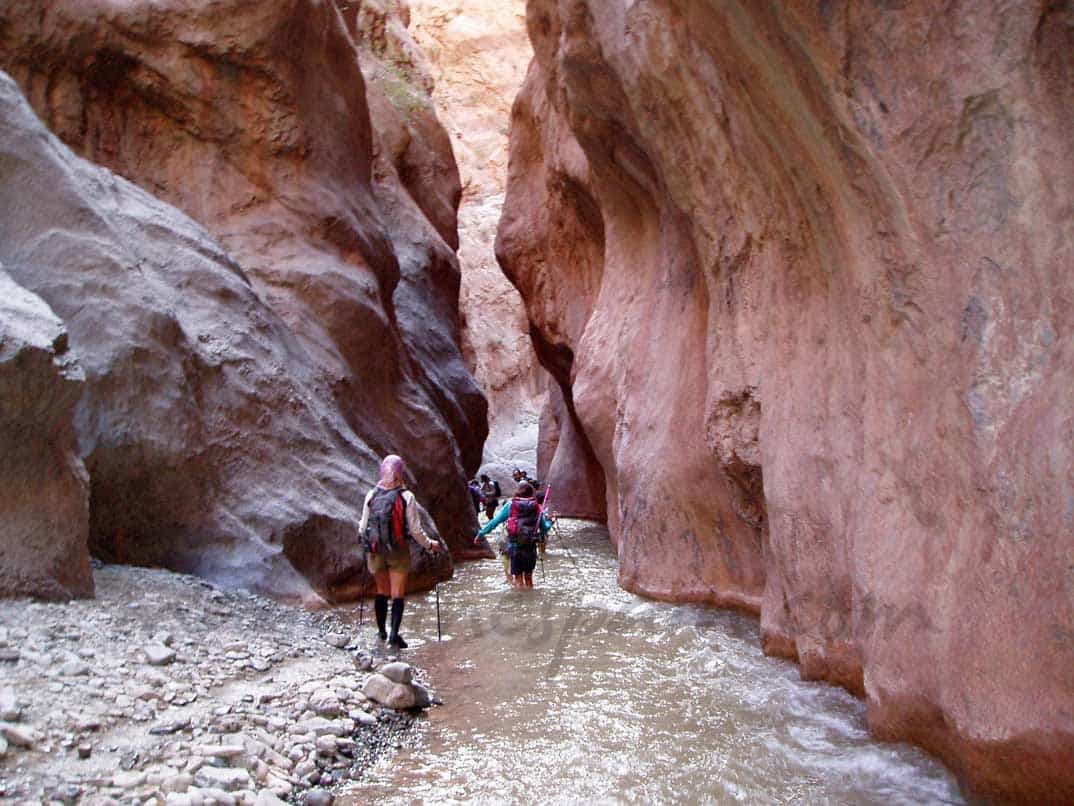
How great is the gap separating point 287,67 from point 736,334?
8.42 m

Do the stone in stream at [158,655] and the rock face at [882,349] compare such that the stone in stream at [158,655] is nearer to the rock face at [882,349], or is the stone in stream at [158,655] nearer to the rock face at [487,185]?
the rock face at [882,349]

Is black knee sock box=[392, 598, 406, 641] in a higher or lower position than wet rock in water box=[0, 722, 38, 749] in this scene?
lower

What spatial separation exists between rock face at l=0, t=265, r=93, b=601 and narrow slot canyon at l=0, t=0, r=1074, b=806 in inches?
1.0

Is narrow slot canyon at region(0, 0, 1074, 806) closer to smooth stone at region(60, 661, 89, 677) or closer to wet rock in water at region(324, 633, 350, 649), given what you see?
smooth stone at region(60, 661, 89, 677)

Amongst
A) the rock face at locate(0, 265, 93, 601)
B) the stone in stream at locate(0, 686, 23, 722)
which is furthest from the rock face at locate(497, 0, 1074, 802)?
the rock face at locate(0, 265, 93, 601)

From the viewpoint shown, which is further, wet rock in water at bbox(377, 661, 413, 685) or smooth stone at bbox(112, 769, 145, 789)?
wet rock in water at bbox(377, 661, 413, 685)

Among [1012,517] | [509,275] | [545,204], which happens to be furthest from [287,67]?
[1012,517]

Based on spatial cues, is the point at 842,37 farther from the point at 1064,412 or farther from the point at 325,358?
the point at 325,358

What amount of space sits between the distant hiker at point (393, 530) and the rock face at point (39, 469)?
2.07m

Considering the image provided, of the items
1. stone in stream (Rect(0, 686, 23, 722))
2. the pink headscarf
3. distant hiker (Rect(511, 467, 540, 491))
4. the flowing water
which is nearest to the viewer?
stone in stream (Rect(0, 686, 23, 722))

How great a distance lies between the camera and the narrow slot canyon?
15.2 feet

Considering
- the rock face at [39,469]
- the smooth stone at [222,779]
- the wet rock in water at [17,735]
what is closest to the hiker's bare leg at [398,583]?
the rock face at [39,469]

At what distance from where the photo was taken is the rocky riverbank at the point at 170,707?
419 cm

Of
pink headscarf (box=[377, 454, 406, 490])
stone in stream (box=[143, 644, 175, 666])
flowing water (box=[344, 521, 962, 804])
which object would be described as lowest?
flowing water (box=[344, 521, 962, 804])
